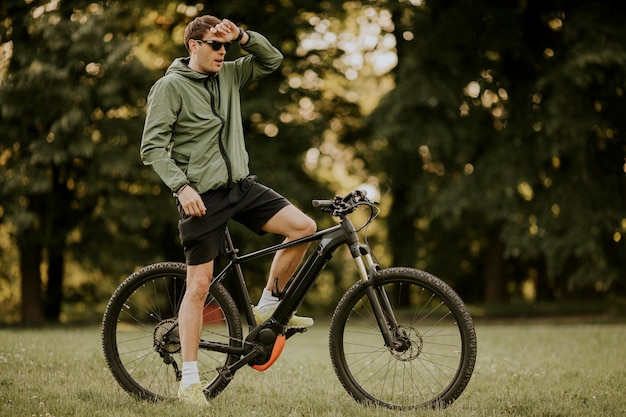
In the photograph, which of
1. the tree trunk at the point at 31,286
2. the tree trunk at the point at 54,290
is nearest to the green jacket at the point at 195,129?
the tree trunk at the point at 31,286

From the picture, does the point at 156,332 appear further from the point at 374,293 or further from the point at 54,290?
the point at 54,290

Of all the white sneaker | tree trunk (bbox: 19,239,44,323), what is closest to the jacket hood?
the white sneaker

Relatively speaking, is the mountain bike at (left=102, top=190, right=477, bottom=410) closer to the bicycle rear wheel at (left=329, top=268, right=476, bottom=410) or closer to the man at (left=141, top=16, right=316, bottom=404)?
the bicycle rear wheel at (left=329, top=268, right=476, bottom=410)

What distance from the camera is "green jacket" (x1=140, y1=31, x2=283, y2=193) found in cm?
420

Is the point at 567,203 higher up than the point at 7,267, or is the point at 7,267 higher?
the point at 567,203

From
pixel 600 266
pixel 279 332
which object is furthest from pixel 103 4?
pixel 279 332

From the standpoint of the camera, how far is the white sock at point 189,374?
14.1ft

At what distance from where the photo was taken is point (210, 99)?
172 inches

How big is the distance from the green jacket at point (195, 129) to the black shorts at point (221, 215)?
8 centimetres

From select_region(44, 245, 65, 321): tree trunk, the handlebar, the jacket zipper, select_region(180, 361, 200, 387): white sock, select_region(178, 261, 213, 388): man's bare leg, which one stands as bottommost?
select_region(44, 245, 65, 321): tree trunk

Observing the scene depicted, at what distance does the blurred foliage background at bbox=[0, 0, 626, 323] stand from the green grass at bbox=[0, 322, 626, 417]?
6.48 m

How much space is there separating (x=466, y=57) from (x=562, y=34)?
5.96 ft

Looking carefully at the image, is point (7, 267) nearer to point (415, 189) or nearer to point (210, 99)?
point (415, 189)

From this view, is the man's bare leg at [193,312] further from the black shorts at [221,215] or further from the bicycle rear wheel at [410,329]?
the bicycle rear wheel at [410,329]
